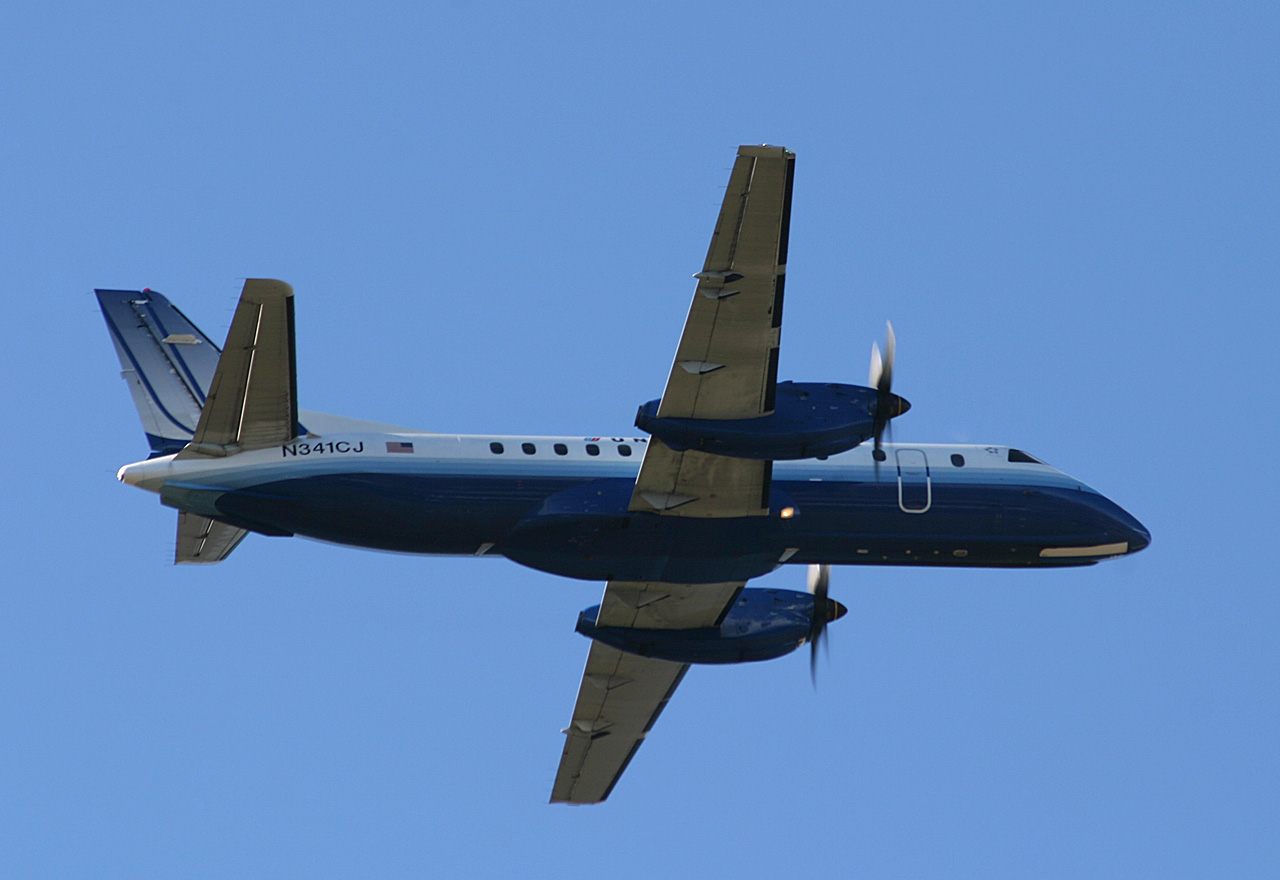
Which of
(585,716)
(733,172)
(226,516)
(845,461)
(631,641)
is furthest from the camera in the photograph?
(585,716)

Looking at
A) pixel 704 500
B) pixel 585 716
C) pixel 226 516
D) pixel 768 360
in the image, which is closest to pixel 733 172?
pixel 768 360

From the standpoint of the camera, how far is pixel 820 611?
34.8 metres

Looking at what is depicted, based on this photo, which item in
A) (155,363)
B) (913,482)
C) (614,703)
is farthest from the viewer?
(614,703)

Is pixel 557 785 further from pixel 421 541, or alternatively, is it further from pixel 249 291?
pixel 249 291

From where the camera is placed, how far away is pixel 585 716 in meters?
36.3

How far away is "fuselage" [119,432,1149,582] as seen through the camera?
96.0ft

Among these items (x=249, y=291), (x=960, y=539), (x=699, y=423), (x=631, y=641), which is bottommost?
(x=631, y=641)

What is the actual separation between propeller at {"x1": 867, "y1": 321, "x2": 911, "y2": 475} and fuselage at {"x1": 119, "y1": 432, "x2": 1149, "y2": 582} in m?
2.45

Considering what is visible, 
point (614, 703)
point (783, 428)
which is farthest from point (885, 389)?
point (614, 703)

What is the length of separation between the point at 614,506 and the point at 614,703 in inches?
310

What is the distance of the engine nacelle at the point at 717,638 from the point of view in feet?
112

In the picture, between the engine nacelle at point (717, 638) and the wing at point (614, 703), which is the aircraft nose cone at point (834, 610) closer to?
the engine nacelle at point (717, 638)

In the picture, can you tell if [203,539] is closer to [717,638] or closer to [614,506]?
[614,506]

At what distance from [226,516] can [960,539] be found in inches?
559
